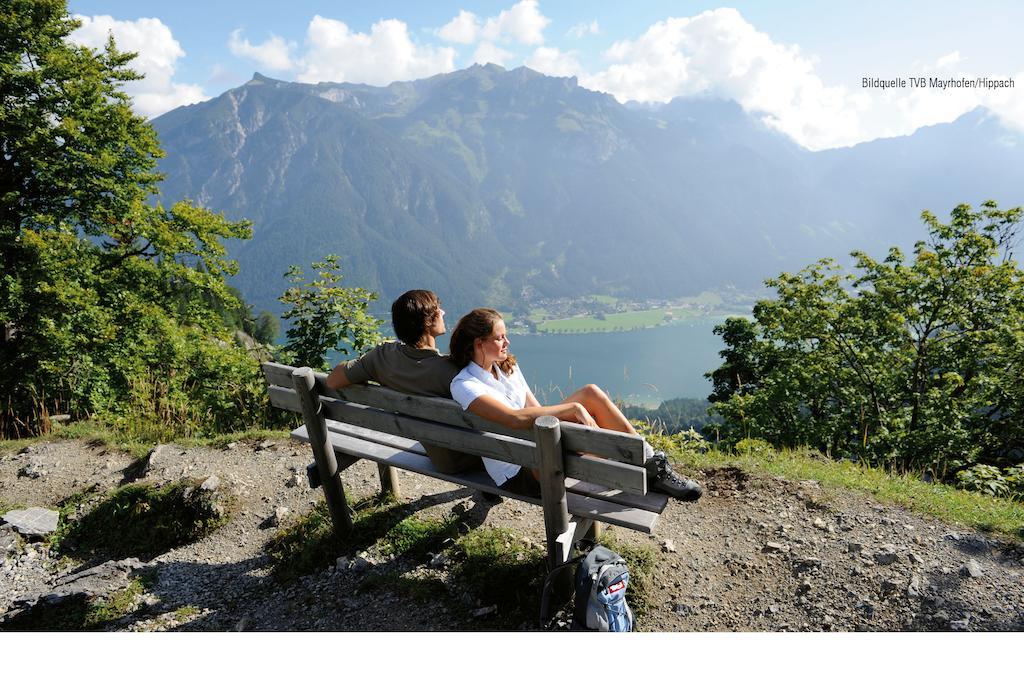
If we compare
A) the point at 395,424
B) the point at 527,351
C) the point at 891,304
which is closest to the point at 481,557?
the point at 395,424

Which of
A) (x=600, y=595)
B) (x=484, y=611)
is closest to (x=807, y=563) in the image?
(x=600, y=595)

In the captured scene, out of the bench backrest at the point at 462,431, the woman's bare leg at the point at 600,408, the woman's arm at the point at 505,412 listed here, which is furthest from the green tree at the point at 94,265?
the woman's bare leg at the point at 600,408

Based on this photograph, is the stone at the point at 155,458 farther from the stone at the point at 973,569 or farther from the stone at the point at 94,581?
the stone at the point at 973,569

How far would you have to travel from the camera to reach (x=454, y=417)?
3.46 metres

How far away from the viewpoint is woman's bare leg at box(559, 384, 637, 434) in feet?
12.3

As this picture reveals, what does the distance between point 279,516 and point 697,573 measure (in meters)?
3.57

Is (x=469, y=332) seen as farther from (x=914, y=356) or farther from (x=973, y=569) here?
(x=914, y=356)

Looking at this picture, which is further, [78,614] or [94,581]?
[94,581]

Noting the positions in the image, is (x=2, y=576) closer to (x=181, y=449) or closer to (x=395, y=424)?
(x=181, y=449)

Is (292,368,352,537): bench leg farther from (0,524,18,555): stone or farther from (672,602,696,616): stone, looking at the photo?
(0,524,18,555): stone

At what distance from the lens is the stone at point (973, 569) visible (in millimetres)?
3637

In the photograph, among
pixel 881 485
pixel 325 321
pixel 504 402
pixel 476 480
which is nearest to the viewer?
pixel 504 402

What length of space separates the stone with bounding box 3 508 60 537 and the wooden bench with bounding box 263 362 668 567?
8.51 feet

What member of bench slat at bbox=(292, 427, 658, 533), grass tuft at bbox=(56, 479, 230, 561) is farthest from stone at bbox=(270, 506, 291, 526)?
bench slat at bbox=(292, 427, 658, 533)
